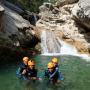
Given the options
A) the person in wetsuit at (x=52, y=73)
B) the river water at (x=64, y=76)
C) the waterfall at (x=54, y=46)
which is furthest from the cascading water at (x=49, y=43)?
the person in wetsuit at (x=52, y=73)

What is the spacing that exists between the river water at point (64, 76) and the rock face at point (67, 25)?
449cm

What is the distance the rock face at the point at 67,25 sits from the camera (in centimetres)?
2869

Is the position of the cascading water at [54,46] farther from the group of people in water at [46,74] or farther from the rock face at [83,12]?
the group of people in water at [46,74]

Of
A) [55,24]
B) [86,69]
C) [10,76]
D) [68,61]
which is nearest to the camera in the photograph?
[10,76]

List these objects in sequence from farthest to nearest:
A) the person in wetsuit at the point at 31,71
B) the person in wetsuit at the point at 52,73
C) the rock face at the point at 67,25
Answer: the rock face at the point at 67,25
the person in wetsuit at the point at 31,71
the person in wetsuit at the point at 52,73

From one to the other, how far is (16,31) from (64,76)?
915cm

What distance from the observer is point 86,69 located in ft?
66.6

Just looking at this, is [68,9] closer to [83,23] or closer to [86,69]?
[83,23]

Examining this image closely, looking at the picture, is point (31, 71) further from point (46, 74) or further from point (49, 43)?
point (49, 43)

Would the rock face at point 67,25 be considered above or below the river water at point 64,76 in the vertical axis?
above

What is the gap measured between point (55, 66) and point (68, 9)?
780 inches

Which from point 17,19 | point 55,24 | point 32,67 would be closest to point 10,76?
point 32,67

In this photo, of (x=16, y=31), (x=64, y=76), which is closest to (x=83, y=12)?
(x=16, y=31)

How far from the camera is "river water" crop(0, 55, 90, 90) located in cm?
1541
